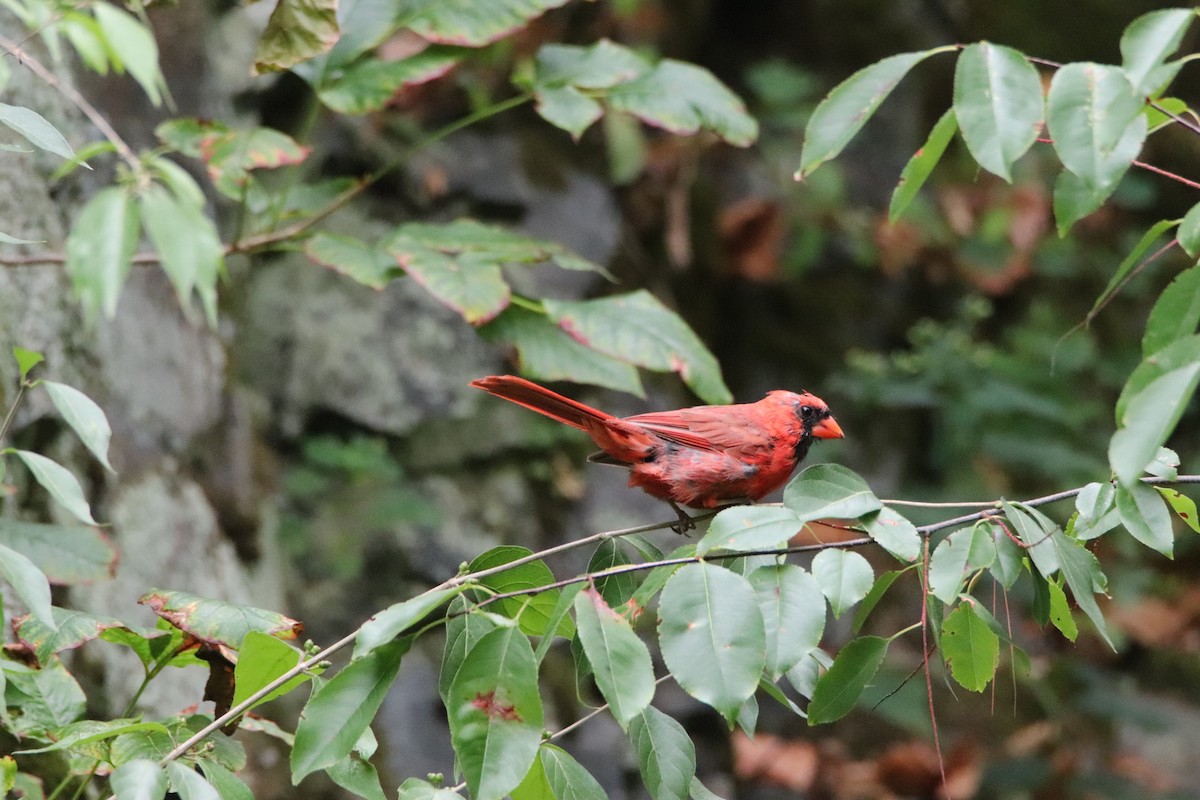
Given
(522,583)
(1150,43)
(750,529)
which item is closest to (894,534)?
(750,529)

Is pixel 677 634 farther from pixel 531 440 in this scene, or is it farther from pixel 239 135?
pixel 531 440

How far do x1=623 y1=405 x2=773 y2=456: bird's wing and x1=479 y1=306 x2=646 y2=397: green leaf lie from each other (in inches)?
4.1

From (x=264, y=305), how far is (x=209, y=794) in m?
3.61

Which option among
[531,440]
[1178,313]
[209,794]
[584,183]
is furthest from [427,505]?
[1178,313]

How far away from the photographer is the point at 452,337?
494cm

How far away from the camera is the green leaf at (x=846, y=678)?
160 cm

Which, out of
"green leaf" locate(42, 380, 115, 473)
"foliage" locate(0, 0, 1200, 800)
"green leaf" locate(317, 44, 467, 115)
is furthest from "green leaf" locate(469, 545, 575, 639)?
"green leaf" locate(317, 44, 467, 115)

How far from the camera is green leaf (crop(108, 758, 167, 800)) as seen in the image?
1.31 metres

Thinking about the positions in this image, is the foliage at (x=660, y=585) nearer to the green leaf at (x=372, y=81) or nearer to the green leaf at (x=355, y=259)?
the green leaf at (x=355, y=259)

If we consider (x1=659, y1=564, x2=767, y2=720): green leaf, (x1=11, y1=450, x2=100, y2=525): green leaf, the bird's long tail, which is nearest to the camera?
(x1=659, y1=564, x2=767, y2=720): green leaf

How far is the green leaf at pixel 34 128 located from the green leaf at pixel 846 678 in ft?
3.96

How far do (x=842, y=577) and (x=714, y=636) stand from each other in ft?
0.68

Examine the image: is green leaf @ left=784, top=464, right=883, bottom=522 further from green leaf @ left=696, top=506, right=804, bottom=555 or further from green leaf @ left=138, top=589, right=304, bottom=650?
green leaf @ left=138, top=589, right=304, bottom=650

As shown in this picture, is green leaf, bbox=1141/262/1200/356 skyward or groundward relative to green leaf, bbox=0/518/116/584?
skyward
